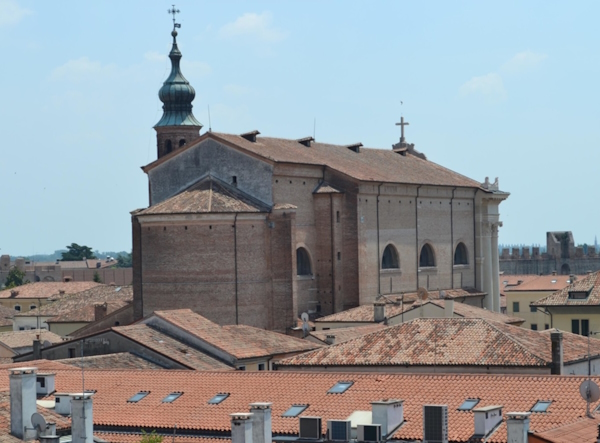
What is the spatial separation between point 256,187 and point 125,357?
1727cm

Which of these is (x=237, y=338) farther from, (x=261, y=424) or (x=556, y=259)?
(x=556, y=259)

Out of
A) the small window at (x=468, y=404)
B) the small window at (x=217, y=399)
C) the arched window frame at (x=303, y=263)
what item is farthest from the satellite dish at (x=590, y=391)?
the arched window frame at (x=303, y=263)

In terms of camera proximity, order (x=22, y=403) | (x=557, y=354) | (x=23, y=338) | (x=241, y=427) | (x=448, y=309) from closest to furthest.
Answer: (x=241, y=427) < (x=22, y=403) < (x=557, y=354) < (x=448, y=309) < (x=23, y=338)

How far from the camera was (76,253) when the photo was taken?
162750 millimetres

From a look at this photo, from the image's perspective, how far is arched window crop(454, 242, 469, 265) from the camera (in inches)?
2709

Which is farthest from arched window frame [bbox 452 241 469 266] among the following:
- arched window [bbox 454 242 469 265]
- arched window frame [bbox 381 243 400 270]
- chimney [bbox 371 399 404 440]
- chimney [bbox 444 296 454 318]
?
chimney [bbox 371 399 404 440]

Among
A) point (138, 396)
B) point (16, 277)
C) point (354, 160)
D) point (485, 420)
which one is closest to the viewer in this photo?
point (485, 420)

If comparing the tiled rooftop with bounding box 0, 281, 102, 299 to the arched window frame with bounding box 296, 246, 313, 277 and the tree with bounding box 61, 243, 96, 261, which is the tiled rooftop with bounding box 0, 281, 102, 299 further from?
the tree with bounding box 61, 243, 96, 261

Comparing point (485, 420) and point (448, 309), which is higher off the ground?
point (448, 309)

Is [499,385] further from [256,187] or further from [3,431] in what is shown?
[256,187]

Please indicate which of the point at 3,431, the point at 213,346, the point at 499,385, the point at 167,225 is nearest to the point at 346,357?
the point at 213,346

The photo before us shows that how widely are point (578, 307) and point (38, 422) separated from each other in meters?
34.1

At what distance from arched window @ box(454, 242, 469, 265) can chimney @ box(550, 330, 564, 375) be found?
35.1 m

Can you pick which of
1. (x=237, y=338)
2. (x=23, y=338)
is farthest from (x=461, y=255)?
(x=237, y=338)
